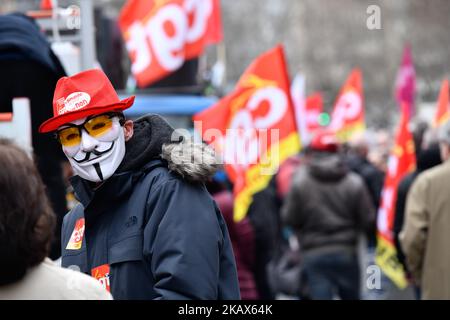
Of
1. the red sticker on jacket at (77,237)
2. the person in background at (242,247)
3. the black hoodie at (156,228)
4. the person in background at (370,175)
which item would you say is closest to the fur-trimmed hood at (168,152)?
the black hoodie at (156,228)

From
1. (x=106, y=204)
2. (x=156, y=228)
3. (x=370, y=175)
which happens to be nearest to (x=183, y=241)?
(x=156, y=228)

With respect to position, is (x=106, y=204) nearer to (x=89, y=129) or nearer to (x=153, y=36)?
(x=89, y=129)

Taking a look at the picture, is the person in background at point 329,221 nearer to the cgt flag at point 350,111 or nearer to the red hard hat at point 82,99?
the red hard hat at point 82,99

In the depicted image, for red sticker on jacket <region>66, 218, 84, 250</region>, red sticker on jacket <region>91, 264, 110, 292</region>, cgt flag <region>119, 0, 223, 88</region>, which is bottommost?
red sticker on jacket <region>91, 264, 110, 292</region>

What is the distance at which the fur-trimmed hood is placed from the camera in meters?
3.65

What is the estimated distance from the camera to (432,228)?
255 inches

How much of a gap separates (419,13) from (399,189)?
43434mm

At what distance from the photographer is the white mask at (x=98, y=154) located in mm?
3756

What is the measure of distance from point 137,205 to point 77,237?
13.9 inches

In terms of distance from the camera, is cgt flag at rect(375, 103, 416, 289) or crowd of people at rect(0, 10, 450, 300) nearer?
crowd of people at rect(0, 10, 450, 300)

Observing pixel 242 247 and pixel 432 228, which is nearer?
pixel 432 228

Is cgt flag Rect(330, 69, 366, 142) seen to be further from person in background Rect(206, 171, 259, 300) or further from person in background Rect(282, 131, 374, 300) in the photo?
person in background Rect(206, 171, 259, 300)

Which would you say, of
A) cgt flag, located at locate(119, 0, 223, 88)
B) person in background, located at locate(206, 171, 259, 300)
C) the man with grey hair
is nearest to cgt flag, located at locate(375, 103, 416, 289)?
cgt flag, located at locate(119, 0, 223, 88)

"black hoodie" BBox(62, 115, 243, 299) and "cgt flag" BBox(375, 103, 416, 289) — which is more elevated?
"black hoodie" BBox(62, 115, 243, 299)
